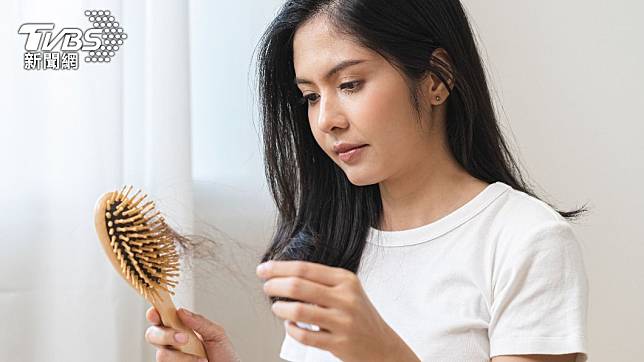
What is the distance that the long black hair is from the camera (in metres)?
0.87

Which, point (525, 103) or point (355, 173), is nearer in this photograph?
point (355, 173)

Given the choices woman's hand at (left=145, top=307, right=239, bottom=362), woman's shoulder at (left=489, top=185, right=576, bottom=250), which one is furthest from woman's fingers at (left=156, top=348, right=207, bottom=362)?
woman's shoulder at (left=489, top=185, right=576, bottom=250)

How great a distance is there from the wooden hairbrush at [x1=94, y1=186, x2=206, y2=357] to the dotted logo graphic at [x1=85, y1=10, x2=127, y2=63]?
1.46 ft

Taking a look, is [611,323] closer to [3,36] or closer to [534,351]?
[534,351]

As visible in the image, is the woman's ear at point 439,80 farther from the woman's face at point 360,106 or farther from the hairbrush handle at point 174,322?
the hairbrush handle at point 174,322

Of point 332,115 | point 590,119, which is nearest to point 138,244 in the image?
point 332,115

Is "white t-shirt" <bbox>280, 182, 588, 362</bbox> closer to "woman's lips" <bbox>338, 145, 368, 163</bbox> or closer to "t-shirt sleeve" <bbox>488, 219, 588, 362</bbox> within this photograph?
"t-shirt sleeve" <bbox>488, 219, 588, 362</bbox>

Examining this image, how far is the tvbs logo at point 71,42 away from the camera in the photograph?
3.69 feet

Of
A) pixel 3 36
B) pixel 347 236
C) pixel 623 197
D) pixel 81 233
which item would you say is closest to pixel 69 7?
pixel 3 36

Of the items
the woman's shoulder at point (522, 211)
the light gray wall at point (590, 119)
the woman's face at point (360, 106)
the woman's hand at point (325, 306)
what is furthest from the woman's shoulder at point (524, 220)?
the light gray wall at point (590, 119)

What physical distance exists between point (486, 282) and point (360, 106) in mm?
198

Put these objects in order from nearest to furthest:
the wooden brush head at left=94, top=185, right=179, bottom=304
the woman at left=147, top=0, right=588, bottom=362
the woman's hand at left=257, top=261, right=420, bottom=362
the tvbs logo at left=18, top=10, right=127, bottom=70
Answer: the woman's hand at left=257, top=261, right=420, bottom=362 < the wooden brush head at left=94, top=185, right=179, bottom=304 < the woman at left=147, top=0, right=588, bottom=362 < the tvbs logo at left=18, top=10, right=127, bottom=70

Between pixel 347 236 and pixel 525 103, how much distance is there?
0.54 m

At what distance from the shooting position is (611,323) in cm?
144
